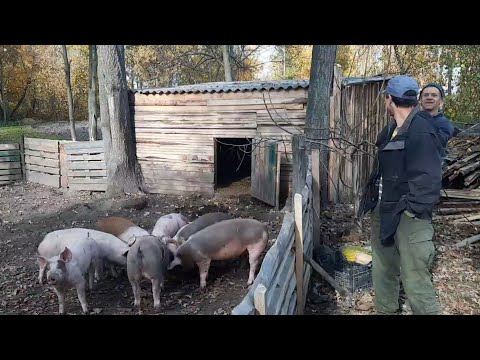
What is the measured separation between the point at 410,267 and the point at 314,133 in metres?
4.42

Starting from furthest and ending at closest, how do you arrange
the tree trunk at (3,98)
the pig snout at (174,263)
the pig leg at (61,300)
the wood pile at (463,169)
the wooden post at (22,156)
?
the tree trunk at (3,98) < the wooden post at (22,156) < the wood pile at (463,169) < the pig snout at (174,263) < the pig leg at (61,300)

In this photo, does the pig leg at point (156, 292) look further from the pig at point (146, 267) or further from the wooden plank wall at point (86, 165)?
the wooden plank wall at point (86, 165)

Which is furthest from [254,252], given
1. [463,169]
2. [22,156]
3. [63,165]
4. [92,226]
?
[22,156]

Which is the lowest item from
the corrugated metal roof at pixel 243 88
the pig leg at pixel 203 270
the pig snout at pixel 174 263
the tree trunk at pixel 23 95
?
the pig leg at pixel 203 270

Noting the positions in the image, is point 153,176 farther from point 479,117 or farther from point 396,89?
point 479,117

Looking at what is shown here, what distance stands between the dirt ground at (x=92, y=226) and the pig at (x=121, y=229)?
62cm

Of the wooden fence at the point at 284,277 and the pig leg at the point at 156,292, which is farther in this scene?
the pig leg at the point at 156,292

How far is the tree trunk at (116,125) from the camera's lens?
1067 cm

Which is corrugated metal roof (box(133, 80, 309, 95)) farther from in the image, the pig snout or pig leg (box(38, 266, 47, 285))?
pig leg (box(38, 266, 47, 285))

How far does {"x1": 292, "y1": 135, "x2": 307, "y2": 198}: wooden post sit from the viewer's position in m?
5.56

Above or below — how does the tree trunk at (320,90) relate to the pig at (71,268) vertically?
above

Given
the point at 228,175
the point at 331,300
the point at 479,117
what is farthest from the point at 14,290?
the point at 479,117

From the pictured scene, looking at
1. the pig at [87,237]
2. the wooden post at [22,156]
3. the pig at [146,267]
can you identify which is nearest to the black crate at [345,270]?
the pig at [146,267]

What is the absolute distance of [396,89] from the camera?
131 inches
